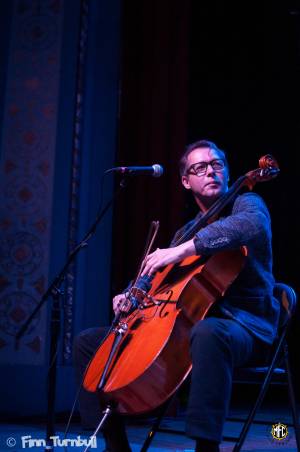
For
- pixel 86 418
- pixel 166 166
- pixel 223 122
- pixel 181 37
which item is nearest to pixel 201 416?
pixel 86 418

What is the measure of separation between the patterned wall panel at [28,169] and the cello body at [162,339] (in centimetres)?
189

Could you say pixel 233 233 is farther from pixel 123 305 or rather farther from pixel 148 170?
pixel 148 170

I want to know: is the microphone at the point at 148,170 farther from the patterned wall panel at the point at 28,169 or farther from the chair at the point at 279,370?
the patterned wall panel at the point at 28,169

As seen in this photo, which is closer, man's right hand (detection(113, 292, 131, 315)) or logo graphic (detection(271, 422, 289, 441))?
man's right hand (detection(113, 292, 131, 315))

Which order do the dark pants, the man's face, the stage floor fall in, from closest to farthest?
the dark pants < the man's face < the stage floor

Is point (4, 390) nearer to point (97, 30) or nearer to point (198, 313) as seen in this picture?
point (198, 313)

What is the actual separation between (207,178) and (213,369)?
88 cm

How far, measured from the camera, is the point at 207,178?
7.57ft

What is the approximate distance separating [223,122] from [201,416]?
13.5 feet

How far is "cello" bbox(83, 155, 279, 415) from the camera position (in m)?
1.73

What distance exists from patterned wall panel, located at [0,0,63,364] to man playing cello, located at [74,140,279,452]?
64.9 inches

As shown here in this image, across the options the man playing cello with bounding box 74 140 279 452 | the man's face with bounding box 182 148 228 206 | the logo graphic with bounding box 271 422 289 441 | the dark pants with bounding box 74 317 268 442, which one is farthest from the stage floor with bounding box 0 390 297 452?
the man's face with bounding box 182 148 228 206

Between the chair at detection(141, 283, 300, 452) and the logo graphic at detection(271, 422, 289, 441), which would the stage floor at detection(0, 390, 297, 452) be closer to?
the logo graphic at detection(271, 422, 289, 441)

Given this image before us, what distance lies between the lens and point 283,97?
5.36 metres
